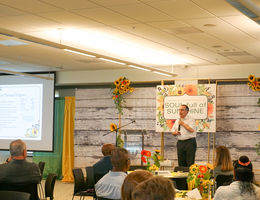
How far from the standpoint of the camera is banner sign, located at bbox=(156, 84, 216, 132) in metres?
11.5

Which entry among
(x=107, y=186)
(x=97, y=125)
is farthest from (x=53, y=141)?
(x=107, y=186)

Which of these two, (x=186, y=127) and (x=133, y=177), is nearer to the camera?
(x=133, y=177)

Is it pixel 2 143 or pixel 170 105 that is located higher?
pixel 170 105

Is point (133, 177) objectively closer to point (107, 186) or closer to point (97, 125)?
point (107, 186)

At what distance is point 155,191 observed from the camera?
2.26 meters

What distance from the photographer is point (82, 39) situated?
29.2 ft

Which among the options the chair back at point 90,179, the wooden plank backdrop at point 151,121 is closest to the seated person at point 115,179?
the chair back at point 90,179

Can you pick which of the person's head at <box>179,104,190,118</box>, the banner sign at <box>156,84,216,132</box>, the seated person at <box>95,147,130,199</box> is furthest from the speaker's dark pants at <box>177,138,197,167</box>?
the seated person at <box>95,147,130,199</box>

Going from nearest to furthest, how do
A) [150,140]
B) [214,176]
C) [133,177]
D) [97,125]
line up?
[133,177], [214,176], [150,140], [97,125]

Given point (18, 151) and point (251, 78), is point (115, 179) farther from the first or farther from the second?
point (251, 78)

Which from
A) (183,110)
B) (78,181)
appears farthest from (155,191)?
(183,110)

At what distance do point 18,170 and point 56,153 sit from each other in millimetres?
8491

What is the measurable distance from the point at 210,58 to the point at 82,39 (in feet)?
11.8

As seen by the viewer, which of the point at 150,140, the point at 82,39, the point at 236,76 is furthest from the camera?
the point at 150,140
